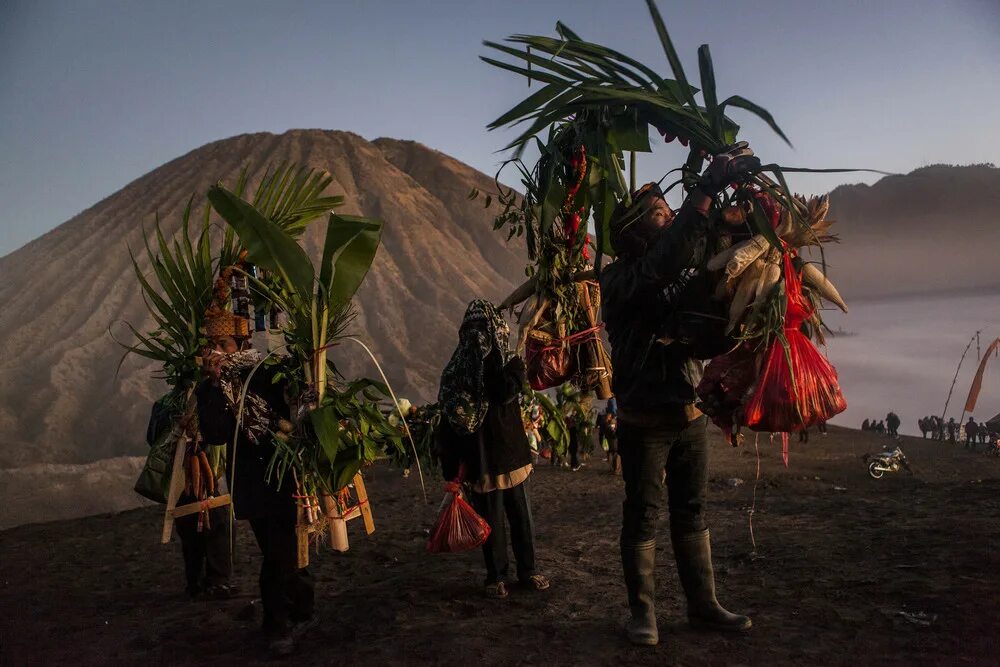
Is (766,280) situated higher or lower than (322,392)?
higher

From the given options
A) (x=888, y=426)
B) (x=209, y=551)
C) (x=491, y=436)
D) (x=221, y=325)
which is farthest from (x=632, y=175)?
(x=888, y=426)

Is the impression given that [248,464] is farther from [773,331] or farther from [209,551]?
[773,331]

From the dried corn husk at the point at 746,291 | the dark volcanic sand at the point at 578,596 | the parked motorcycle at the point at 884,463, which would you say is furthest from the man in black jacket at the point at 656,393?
the parked motorcycle at the point at 884,463

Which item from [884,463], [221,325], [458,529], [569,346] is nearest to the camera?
[221,325]

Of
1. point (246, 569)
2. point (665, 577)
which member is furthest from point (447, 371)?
point (246, 569)

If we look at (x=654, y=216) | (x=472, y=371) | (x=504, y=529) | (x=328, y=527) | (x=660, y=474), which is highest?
(x=654, y=216)

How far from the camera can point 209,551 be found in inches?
206

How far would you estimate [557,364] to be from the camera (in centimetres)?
466

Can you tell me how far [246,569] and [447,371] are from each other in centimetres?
288

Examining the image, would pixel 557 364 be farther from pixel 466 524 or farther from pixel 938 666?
pixel 938 666

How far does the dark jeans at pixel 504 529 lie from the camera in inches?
175

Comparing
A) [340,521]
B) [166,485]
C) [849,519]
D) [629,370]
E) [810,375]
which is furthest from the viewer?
[849,519]

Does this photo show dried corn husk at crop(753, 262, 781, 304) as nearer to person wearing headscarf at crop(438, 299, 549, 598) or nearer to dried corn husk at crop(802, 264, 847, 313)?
dried corn husk at crop(802, 264, 847, 313)

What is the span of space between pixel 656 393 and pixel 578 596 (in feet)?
5.84
